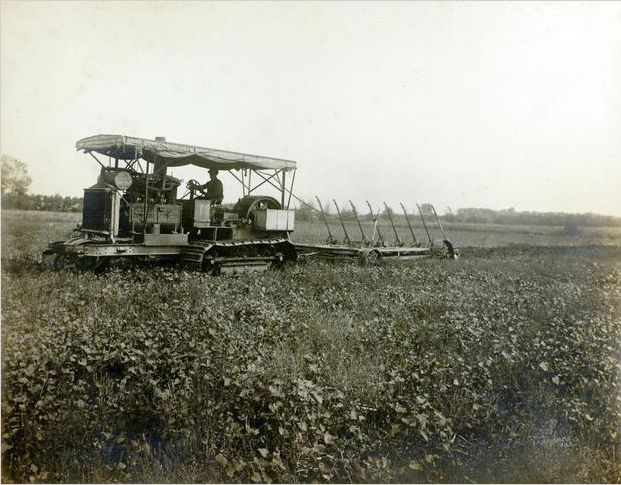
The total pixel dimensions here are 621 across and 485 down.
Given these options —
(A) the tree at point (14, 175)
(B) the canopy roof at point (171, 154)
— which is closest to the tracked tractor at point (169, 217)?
(B) the canopy roof at point (171, 154)

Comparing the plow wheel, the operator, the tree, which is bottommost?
the plow wheel

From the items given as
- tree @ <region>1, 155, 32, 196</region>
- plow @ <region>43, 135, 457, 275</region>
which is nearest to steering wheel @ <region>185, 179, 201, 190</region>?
plow @ <region>43, 135, 457, 275</region>

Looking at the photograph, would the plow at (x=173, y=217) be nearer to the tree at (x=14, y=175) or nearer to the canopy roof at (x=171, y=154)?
the canopy roof at (x=171, y=154)

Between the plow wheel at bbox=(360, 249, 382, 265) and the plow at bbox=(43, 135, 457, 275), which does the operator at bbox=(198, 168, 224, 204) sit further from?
the plow wheel at bbox=(360, 249, 382, 265)

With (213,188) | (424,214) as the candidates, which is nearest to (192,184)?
(213,188)

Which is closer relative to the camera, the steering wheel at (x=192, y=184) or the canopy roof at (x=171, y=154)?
the canopy roof at (x=171, y=154)

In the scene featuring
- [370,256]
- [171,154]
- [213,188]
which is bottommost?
[370,256]

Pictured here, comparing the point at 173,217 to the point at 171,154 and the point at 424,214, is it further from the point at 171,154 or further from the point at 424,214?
the point at 424,214
